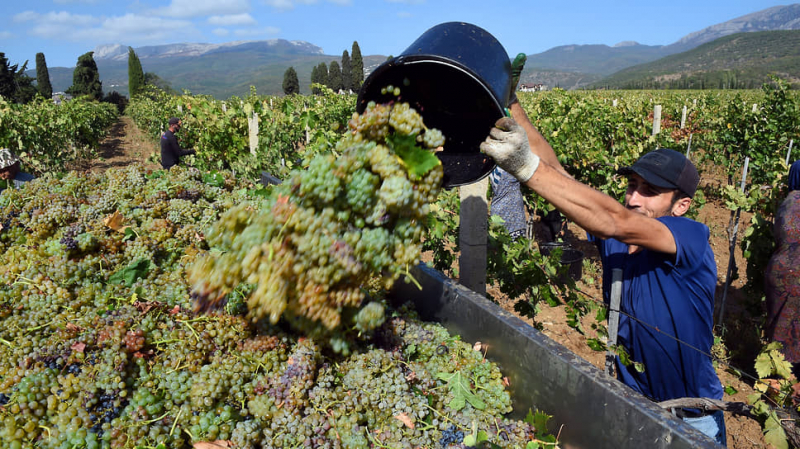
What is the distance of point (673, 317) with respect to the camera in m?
1.85

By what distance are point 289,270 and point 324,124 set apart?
883 cm

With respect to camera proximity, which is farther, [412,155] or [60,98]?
[60,98]

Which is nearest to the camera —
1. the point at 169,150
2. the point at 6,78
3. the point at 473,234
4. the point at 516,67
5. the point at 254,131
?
the point at 516,67

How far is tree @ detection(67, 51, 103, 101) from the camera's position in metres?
52.0

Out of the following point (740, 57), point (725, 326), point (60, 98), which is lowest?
point (725, 326)

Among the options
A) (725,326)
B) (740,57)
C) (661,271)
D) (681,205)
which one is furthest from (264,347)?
(740,57)

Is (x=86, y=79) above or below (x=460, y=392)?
above

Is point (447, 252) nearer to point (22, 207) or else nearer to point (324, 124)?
point (22, 207)

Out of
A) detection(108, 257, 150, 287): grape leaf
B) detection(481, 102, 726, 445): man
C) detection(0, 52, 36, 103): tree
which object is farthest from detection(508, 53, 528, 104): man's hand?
detection(0, 52, 36, 103): tree

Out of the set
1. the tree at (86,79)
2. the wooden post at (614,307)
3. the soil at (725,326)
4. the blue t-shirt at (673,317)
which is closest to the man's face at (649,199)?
the blue t-shirt at (673,317)

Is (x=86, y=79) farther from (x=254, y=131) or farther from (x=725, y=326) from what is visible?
(x=725, y=326)

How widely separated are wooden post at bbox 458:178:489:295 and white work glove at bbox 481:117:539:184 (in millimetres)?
849

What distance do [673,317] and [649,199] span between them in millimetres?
530

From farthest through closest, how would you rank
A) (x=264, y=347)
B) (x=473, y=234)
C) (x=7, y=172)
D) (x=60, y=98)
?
1. (x=60, y=98)
2. (x=7, y=172)
3. (x=473, y=234)
4. (x=264, y=347)
